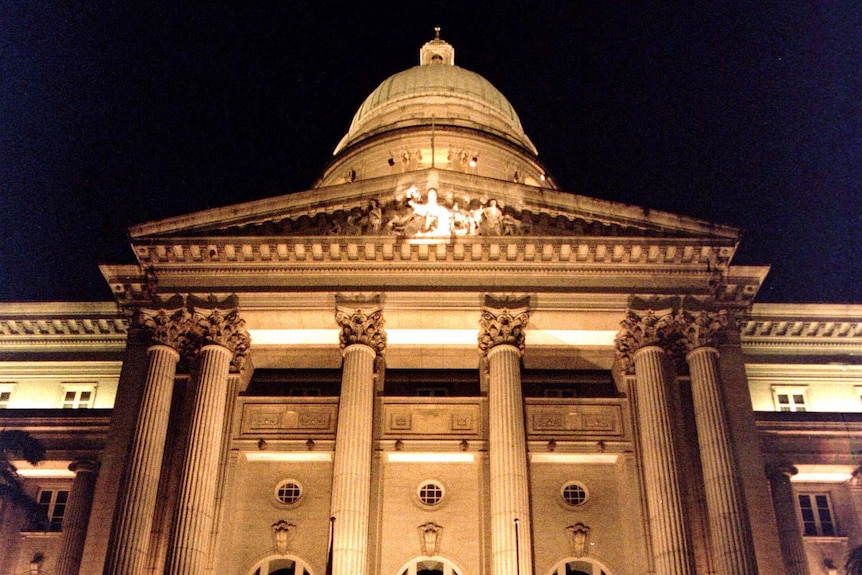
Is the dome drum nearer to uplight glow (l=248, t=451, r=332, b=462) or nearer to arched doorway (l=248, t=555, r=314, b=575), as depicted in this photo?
uplight glow (l=248, t=451, r=332, b=462)

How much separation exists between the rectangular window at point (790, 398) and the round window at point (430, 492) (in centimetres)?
1540

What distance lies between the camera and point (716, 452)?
3456 centimetres

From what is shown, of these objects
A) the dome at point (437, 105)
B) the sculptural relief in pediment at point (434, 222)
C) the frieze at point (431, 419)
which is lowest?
the frieze at point (431, 419)

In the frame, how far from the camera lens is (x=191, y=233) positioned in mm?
39469

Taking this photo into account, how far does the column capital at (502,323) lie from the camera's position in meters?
37.5

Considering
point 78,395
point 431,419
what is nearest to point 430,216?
point 431,419

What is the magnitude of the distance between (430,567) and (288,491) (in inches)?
244

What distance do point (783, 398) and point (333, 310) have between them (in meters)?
19.8

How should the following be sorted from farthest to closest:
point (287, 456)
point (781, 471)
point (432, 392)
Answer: point (432, 392) → point (781, 471) → point (287, 456)

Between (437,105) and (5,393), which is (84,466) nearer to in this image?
(5,393)

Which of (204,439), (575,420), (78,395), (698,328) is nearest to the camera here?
(204,439)

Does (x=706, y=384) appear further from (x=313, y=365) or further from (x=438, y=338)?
(x=313, y=365)

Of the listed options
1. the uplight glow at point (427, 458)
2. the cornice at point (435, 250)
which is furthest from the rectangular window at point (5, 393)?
the uplight glow at point (427, 458)

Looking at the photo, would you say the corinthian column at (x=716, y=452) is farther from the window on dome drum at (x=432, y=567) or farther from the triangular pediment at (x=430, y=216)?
the window on dome drum at (x=432, y=567)
